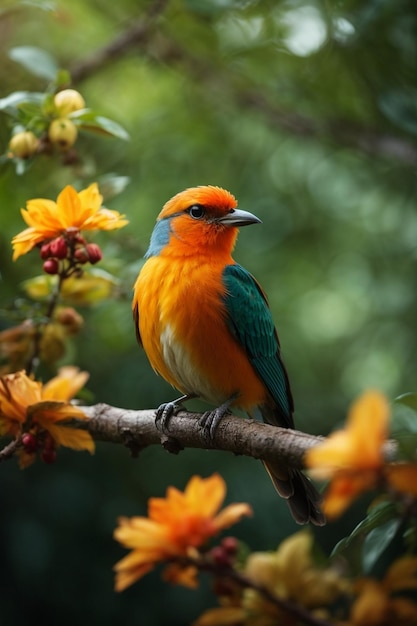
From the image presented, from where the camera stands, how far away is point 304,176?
6.58m

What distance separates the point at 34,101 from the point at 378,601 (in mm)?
2626

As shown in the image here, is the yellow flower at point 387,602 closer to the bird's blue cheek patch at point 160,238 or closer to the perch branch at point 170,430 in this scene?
the perch branch at point 170,430

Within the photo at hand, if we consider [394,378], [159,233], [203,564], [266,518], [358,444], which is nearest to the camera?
[358,444]

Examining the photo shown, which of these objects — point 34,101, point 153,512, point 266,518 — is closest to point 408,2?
point 34,101

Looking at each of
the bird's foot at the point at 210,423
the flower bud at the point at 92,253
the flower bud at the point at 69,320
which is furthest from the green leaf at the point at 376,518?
the flower bud at the point at 69,320

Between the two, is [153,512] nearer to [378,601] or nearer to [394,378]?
[378,601]

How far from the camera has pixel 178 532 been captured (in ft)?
5.35

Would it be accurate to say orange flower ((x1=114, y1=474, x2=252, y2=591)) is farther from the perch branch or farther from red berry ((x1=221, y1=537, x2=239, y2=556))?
the perch branch

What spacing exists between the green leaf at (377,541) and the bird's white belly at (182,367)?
172cm

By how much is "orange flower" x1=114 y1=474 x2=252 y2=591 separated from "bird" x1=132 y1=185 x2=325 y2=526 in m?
1.78

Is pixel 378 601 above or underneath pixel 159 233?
underneath

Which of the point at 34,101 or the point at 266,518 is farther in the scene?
the point at 266,518

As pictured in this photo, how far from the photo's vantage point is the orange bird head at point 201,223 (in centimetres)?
411

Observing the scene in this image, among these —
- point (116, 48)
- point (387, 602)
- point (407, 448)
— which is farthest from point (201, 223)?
point (387, 602)
